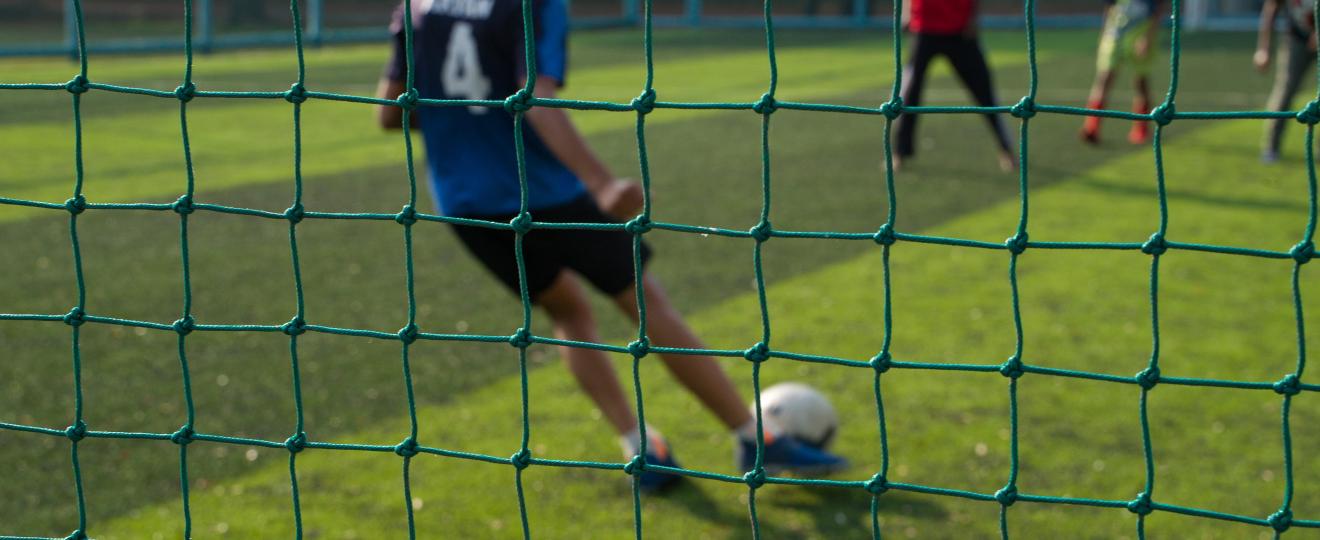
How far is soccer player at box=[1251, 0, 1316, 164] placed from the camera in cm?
861

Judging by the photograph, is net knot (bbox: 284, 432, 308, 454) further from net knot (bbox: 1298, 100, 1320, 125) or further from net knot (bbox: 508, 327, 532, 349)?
net knot (bbox: 1298, 100, 1320, 125)

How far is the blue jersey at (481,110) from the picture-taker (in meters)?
3.66

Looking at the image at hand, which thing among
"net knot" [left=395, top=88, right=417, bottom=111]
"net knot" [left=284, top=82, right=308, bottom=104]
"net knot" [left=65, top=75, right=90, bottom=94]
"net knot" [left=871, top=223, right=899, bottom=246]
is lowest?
"net knot" [left=871, top=223, right=899, bottom=246]

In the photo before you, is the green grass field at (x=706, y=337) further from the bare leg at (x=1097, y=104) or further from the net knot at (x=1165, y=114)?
the net knot at (x=1165, y=114)

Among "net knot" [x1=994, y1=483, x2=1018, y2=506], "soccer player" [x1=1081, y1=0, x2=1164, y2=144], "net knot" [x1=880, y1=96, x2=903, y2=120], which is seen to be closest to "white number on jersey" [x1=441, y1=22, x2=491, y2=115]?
"net knot" [x1=880, y1=96, x2=903, y2=120]

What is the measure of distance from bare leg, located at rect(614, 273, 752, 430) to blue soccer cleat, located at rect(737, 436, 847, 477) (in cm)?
9

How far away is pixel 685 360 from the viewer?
12.6 feet

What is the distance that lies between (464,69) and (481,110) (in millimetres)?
111

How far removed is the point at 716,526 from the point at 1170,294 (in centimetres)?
311

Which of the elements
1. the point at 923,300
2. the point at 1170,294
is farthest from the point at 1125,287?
the point at 923,300

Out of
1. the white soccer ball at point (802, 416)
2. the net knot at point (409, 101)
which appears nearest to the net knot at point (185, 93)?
the net knot at point (409, 101)

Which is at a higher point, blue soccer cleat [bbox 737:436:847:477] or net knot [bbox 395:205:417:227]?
net knot [bbox 395:205:417:227]

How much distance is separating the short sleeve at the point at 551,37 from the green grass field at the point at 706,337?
43.7 inches

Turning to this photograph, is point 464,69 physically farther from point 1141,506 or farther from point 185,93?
point 1141,506
